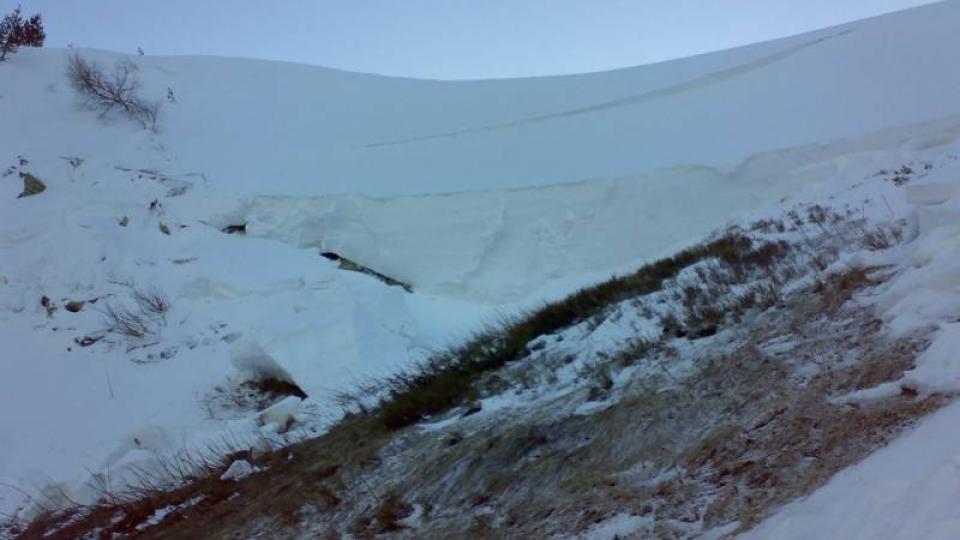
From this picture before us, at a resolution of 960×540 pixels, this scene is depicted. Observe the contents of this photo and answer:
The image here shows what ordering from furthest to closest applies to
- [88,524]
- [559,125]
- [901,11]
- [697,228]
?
[901,11] → [559,125] → [697,228] → [88,524]

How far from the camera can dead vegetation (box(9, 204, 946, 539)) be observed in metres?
3.54

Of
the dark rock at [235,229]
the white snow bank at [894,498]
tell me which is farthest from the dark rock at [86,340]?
the white snow bank at [894,498]

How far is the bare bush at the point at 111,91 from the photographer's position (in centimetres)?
1879

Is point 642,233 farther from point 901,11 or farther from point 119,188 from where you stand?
point 901,11

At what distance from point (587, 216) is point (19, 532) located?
10.0 m

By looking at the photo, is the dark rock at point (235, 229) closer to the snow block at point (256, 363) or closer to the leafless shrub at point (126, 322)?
the leafless shrub at point (126, 322)

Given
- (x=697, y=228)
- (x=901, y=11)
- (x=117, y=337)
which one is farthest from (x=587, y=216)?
(x=901, y=11)

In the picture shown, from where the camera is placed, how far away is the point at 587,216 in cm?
1434

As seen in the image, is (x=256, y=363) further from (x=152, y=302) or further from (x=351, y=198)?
(x=351, y=198)

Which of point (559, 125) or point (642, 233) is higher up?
point (559, 125)

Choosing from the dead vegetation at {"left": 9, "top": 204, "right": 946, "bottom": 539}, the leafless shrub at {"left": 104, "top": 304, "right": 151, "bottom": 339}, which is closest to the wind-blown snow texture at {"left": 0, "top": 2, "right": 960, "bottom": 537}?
the leafless shrub at {"left": 104, "top": 304, "right": 151, "bottom": 339}

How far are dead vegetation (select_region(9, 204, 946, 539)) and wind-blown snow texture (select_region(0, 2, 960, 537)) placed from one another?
3.74ft

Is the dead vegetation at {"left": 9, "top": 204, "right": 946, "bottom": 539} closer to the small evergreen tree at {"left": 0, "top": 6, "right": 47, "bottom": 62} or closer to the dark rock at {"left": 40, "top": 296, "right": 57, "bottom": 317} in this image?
the dark rock at {"left": 40, "top": 296, "right": 57, "bottom": 317}

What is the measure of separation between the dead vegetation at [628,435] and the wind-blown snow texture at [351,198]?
1.14 metres
